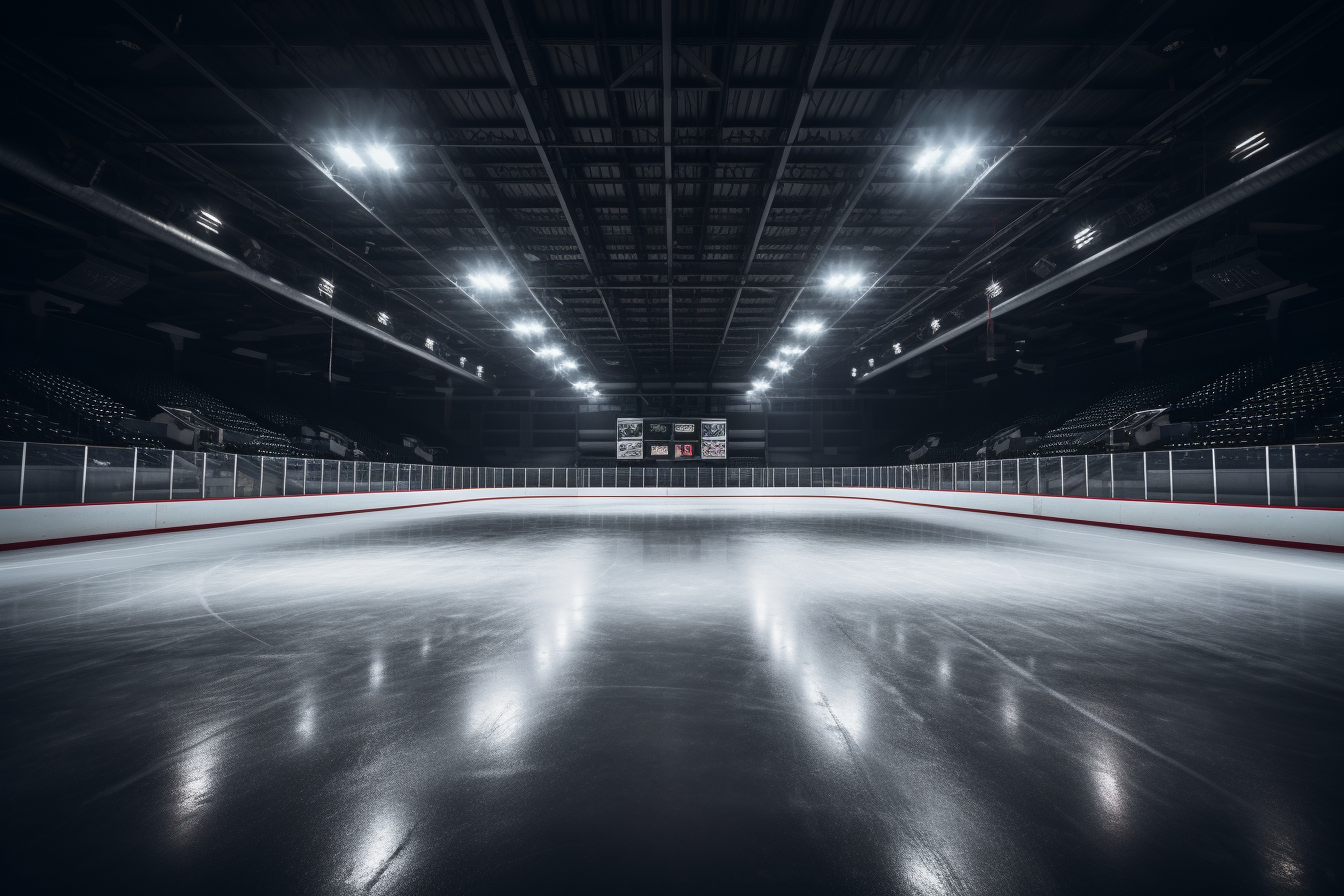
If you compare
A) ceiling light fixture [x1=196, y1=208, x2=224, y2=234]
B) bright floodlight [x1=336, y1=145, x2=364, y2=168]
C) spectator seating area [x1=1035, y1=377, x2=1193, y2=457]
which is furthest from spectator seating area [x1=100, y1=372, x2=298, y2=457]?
spectator seating area [x1=1035, y1=377, x2=1193, y2=457]

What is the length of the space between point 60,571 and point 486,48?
1041 centimetres

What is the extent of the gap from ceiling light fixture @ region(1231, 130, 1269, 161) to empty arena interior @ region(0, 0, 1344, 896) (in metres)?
0.05

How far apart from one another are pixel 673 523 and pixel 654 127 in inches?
402

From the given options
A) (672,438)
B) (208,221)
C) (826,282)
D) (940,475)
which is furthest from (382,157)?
(672,438)

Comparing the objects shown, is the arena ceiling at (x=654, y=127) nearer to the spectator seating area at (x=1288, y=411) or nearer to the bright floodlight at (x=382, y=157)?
the bright floodlight at (x=382, y=157)

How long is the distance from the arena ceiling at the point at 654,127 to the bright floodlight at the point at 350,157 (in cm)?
6

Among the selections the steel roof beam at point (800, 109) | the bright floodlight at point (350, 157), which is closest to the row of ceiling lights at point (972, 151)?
the steel roof beam at point (800, 109)

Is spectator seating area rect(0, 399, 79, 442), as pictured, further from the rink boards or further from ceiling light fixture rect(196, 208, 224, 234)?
ceiling light fixture rect(196, 208, 224, 234)

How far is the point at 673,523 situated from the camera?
1512 centimetres

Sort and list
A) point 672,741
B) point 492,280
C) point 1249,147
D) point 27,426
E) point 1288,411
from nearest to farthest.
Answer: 1. point 672,741
2. point 1249,147
3. point 27,426
4. point 492,280
5. point 1288,411

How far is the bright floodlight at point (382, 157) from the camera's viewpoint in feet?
31.5

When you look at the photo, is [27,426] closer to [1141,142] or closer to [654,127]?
[654,127]

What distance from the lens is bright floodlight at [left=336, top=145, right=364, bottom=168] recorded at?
31.8 feet

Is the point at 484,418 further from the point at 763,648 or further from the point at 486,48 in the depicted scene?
the point at 763,648
